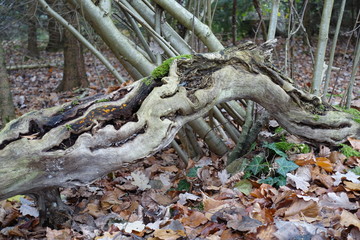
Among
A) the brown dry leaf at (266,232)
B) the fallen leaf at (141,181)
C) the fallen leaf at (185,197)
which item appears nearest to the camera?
the brown dry leaf at (266,232)

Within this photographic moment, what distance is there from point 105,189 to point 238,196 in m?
1.48

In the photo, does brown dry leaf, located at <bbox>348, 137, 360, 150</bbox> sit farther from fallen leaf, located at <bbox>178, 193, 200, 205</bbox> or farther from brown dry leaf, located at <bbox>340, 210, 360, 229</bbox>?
fallen leaf, located at <bbox>178, 193, 200, 205</bbox>

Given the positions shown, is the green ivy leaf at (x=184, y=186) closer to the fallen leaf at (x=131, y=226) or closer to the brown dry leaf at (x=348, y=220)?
the fallen leaf at (x=131, y=226)

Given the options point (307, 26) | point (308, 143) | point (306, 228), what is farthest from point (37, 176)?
point (307, 26)

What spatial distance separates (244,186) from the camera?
2779 millimetres

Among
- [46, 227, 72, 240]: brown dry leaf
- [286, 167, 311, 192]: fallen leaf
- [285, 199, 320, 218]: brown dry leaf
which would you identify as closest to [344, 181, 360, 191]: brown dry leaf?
[286, 167, 311, 192]: fallen leaf

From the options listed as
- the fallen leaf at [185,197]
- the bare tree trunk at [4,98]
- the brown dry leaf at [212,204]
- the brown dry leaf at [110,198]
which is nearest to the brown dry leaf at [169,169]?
the brown dry leaf at [110,198]

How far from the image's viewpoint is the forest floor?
2.06 metres

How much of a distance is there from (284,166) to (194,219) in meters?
0.97

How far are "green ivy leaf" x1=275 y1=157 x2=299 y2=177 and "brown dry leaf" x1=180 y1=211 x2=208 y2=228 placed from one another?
33.7 inches

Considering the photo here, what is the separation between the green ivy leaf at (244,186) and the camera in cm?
272

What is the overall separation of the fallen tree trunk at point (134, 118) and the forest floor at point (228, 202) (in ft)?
1.32

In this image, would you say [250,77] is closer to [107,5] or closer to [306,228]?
[306,228]

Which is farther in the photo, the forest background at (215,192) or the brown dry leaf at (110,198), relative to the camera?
the brown dry leaf at (110,198)
